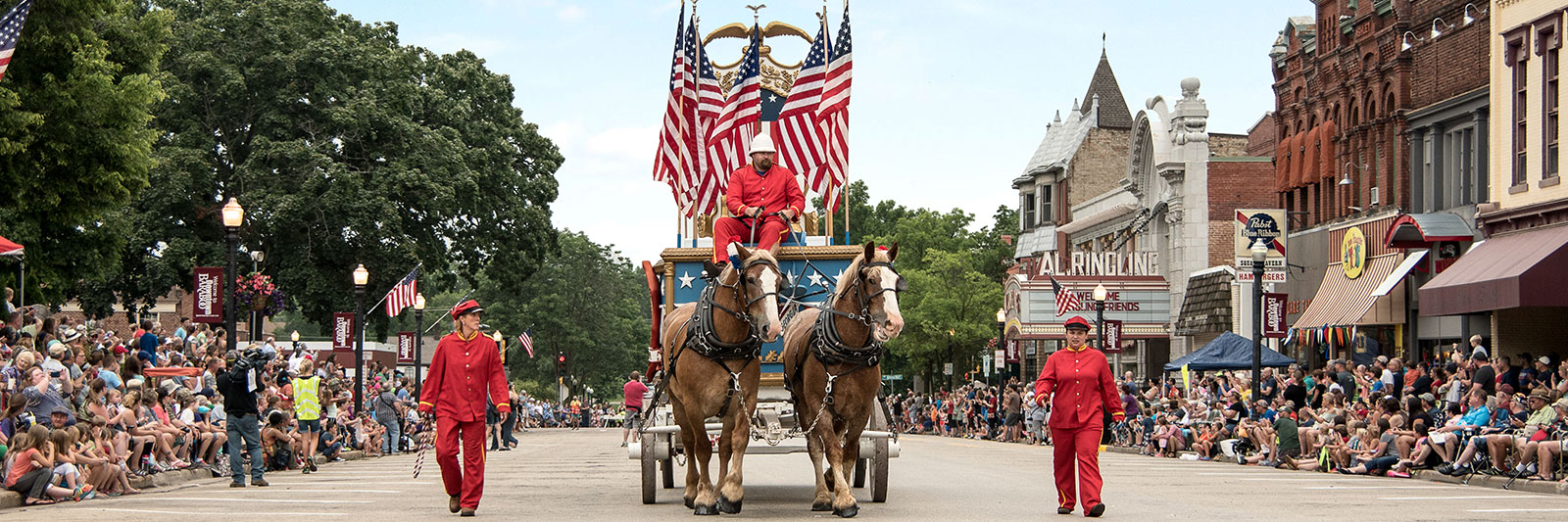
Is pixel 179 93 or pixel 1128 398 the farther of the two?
pixel 179 93

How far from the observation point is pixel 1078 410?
47.9 feet

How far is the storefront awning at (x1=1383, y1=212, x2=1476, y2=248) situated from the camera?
32.0 metres

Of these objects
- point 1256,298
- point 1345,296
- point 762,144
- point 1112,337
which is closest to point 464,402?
point 762,144

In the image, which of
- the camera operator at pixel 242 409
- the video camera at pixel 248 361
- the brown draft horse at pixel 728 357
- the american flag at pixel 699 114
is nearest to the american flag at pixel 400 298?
the camera operator at pixel 242 409

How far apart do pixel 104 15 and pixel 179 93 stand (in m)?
14.3

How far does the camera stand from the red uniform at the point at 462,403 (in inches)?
565

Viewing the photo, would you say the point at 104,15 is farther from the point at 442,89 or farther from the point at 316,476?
the point at 442,89

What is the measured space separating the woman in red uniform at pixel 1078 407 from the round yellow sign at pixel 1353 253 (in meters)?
23.1

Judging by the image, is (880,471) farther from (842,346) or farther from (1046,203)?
(1046,203)

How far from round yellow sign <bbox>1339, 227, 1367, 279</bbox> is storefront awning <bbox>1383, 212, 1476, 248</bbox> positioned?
3.04 metres

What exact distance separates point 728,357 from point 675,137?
5.29 m

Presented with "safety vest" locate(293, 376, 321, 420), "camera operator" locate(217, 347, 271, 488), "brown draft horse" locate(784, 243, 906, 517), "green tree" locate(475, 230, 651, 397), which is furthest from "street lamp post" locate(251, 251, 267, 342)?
"green tree" locate(475, 230, 651, 397)

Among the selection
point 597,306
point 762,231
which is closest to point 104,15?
point 762,231

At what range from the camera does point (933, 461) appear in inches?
1129
